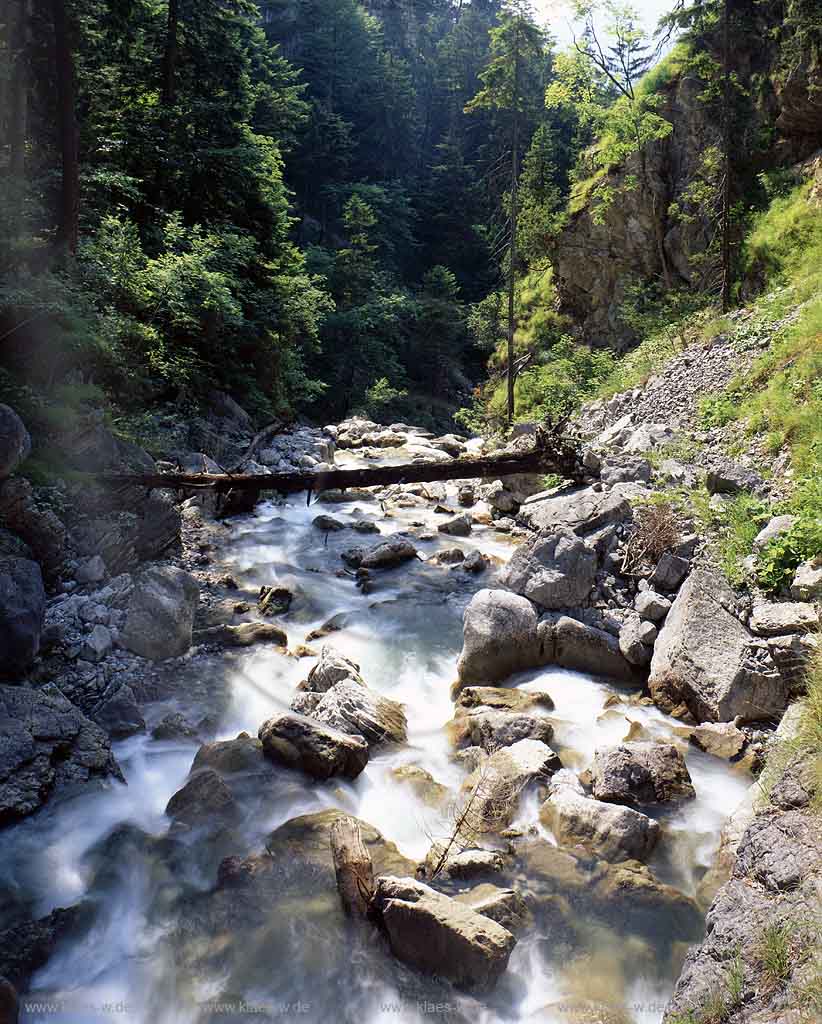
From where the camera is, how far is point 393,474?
11.4 meters

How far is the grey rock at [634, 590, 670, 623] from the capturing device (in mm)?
7824

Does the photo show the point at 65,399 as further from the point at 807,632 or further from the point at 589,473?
the point at 807,632

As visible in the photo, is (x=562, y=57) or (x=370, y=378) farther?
(x=370, y=378)

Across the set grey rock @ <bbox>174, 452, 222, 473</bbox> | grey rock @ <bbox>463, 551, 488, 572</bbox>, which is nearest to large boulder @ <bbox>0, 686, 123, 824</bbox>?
grey rock @ <bbox>463, 551, 488, 572</bbox>

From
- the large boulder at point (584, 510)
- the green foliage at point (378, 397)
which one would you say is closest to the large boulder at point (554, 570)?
the large boulder at point (584, 510)

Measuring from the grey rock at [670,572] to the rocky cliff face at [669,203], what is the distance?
49.8ft

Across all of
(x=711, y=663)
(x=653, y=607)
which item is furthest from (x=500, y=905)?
(x=653, y=607)

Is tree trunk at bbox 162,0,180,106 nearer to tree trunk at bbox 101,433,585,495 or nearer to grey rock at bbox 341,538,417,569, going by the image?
tree trunk at bbox 101,433,585,495

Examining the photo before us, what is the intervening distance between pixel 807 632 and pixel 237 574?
8.59 meters

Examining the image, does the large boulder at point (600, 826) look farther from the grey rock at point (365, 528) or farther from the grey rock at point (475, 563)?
the grey rock at point (365, 528)

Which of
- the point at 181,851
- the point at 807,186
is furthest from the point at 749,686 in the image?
the point at 807,186

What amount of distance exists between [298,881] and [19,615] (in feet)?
13.1

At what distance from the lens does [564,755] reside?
6.50 meters

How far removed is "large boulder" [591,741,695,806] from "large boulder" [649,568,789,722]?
0.93 metres
